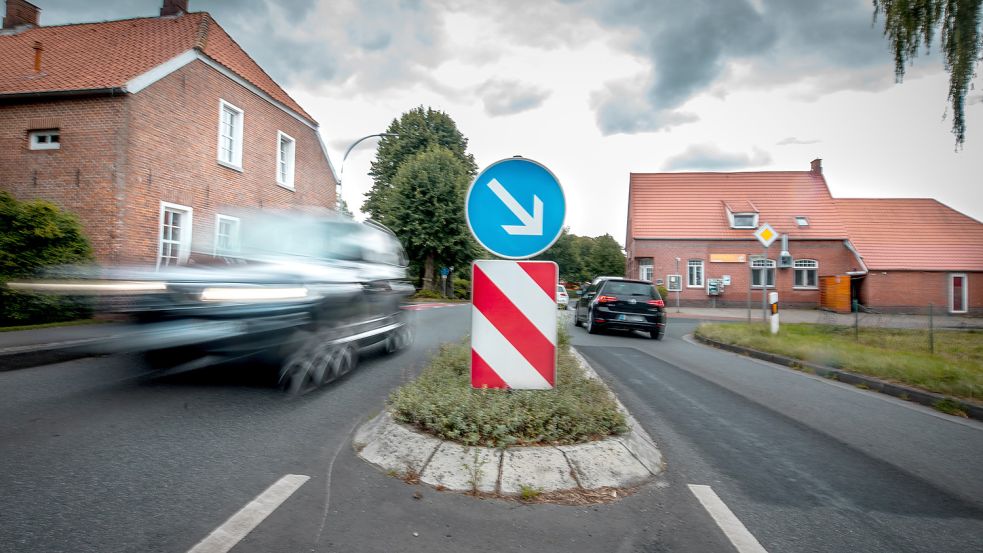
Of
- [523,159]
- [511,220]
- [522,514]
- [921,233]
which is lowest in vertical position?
[522,514]

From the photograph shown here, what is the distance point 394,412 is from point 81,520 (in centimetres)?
204

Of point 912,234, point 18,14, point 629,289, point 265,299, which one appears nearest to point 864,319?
point 629,289

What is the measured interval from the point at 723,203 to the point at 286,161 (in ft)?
102

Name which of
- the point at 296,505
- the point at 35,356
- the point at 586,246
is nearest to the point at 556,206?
the point at 296,505

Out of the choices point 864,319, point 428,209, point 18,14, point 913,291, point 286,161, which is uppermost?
point 18,14

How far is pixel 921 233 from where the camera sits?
36.0 meters

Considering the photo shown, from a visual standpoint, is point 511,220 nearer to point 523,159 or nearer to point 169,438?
point 523,159

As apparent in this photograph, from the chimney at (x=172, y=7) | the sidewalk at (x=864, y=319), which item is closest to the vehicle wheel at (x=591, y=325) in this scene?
→ the sidewalk at (x=864, y=319)

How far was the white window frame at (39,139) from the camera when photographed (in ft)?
42.8

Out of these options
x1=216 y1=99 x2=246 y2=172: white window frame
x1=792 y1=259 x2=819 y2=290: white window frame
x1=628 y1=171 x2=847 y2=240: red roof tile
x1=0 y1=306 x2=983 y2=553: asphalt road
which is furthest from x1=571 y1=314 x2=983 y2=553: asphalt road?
x1=792 y1=259 x2=819 y2=290: white window frame

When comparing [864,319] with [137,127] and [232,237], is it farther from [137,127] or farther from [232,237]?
[137,127]

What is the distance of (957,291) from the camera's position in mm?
33406

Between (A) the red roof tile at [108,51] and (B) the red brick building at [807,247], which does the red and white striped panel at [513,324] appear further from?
(B) the red brick building at [807,247]

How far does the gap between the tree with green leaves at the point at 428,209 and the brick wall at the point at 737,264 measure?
12631 millimetres
